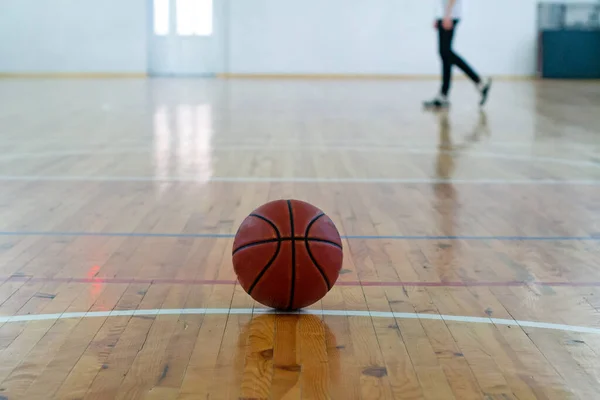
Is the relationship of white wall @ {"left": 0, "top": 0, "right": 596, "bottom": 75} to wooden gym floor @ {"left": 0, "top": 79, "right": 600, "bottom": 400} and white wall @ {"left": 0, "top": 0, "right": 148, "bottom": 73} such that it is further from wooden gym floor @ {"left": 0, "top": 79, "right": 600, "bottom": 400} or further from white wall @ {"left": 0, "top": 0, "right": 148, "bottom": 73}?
wooden gym floor @ {"left": 0, "top": 79, "right": 600, "bottom": 400}

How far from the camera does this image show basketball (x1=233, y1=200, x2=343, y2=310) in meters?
2.54

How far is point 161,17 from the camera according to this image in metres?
15.8

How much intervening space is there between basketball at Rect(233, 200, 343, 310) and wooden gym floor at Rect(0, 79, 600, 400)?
94 millimetres

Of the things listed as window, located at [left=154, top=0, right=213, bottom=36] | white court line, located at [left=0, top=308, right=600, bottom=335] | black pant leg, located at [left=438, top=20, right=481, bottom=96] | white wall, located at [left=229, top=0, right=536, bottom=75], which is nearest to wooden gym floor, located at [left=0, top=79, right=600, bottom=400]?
white court line, located at [left=0, top=308, right=600, bottom=335]

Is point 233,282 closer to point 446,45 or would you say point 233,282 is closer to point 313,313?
point 313,313

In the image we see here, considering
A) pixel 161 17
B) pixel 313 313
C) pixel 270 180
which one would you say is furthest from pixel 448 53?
pixel 161 17

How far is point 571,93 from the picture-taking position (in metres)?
12.2

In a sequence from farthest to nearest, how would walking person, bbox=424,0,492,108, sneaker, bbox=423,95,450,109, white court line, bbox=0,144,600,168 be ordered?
1. sneaker, bbox=423,95,450,109
2. walking person, bbox=424,0,492,108
3. white court line, bbox=0,144,600,168

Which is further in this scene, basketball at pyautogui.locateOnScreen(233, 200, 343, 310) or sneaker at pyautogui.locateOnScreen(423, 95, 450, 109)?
sneaker at pyautogui.locateOnScreen(423, 95, 450, 109)

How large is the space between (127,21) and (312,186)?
12.0 m

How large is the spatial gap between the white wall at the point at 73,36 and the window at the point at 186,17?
0.32 metres

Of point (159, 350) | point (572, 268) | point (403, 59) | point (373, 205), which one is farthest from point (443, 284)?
A: point (403, 59)

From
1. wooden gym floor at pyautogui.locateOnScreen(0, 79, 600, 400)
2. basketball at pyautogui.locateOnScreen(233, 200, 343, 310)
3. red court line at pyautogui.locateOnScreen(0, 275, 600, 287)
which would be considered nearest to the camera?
wooden gym floor at pyautogui.locateOnScreen(0, 79, 600, 400)

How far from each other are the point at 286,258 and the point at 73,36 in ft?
47.5
